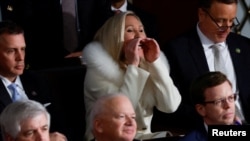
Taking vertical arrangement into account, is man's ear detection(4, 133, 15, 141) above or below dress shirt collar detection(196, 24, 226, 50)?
below

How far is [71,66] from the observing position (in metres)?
3.73

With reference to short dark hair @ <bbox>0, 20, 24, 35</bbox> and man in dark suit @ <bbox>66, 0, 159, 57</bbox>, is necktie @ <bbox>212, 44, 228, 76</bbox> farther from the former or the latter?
short dark hair @ <bbox>0, 20, 24, 35</bbox>

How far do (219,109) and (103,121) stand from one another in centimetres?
45

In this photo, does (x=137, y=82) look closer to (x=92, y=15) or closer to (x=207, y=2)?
(x=207, y=2)

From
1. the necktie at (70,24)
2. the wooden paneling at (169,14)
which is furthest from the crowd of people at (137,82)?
the wooden paneling at (169,14)

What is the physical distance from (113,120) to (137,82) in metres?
0.53

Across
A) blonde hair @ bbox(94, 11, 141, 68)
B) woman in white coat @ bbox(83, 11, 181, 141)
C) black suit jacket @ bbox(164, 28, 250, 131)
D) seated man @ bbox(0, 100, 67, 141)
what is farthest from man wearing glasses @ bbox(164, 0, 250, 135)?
seated man @ bbox(0, 100, 67, 141)

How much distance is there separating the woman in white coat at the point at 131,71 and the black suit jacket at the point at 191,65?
5.0 inches

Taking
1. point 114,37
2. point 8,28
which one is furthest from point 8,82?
point 114,37

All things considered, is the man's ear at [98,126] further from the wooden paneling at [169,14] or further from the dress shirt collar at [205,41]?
the wooden paneling at [169,14]

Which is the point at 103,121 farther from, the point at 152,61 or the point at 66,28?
the point at 66,28

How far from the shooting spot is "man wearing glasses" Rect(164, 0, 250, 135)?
3.76m

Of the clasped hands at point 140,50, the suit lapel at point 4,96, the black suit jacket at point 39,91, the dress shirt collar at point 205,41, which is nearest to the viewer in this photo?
the suit lapel at point 4,96

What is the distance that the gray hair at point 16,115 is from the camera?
2781 millimetres
